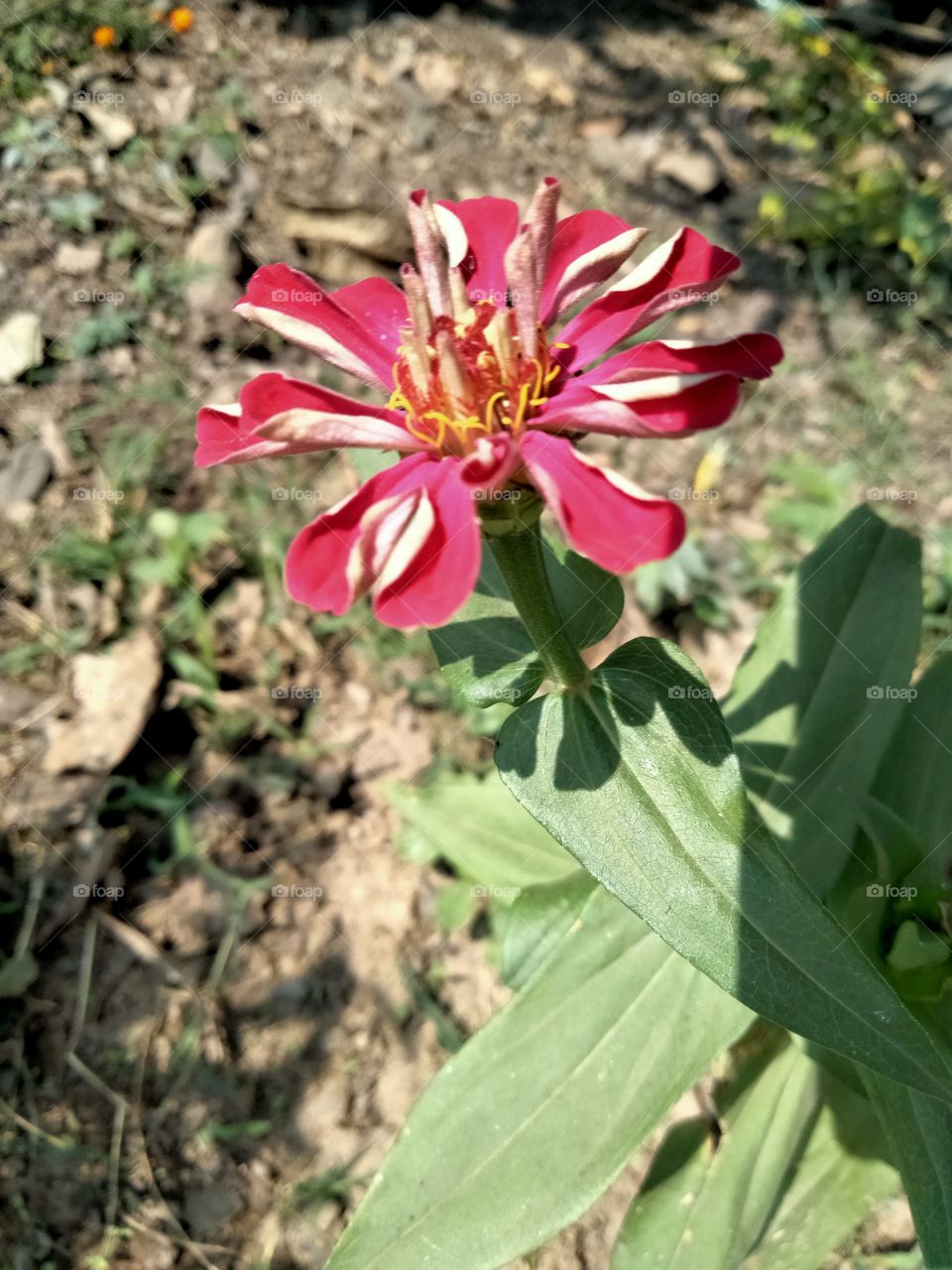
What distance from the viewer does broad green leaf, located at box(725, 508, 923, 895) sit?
2072 millimetres

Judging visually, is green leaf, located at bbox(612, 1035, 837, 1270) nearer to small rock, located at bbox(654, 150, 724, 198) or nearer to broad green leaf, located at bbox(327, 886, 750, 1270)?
broad green leaf, located at bbox(327, 886, 750, 1270)

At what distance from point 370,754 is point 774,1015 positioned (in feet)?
5.65

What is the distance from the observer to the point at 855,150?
3.88 m

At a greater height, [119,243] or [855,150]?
[855,150]

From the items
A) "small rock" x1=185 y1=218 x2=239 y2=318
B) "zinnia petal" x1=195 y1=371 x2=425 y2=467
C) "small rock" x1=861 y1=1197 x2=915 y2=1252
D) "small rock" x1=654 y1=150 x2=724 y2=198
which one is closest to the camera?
"zinnia petal" x1=195 y1=371 x2=425 y2=467

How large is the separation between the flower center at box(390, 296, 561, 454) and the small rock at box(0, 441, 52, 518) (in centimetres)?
221

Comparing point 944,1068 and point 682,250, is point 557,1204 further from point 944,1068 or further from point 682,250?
point 682,250

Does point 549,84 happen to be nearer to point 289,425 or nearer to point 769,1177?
point 289,425

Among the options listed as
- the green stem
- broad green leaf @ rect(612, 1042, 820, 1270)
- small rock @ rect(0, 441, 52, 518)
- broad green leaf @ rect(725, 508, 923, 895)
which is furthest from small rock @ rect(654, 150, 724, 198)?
broad green leaf @ rect(612, 1042, 820, 1270)

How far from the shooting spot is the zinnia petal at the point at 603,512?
1194mm

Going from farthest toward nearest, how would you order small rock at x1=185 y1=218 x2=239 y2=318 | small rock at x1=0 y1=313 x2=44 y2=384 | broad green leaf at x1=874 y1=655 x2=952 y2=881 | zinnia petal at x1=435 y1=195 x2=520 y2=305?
small rock at x1=185 y1=218 x2=239 y2=318, small rock at x1=0 y1=313 x2=44 y2=384, broad green leaf at x1=874 y1=655 x2=952 y2=881, zinnia petal at x1=435 y1=195 x2=520 y2=305

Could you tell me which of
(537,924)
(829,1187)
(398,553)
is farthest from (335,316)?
(829,1187)

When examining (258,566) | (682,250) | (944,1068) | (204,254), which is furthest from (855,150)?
(944,1068)

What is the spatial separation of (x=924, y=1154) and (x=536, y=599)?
115cm
